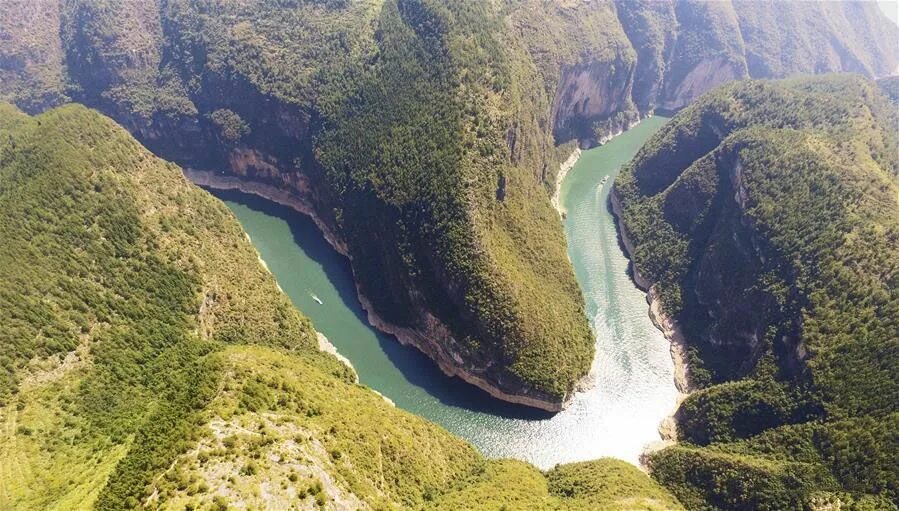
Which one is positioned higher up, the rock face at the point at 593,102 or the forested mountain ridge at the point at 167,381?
the rock face at the point at 593,102

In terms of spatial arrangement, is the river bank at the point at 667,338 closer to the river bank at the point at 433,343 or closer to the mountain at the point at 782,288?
the mountain at the point at 782,288

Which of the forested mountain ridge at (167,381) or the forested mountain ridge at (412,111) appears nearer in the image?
the forested mountain ridge at (167,381)

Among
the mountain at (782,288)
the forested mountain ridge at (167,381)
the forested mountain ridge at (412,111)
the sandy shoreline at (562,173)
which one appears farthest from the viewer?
the sandy shoreline at (562,173)

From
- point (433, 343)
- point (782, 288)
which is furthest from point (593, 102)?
point (433, 343)

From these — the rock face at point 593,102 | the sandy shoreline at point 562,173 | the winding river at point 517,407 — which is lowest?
the winding river at point 517,407

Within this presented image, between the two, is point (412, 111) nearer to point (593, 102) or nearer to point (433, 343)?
point (433, 343)

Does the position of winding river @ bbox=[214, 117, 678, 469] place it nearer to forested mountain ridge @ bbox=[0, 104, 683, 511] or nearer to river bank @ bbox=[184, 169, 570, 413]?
river bank @ bbox=[184, 169, 570, 413]

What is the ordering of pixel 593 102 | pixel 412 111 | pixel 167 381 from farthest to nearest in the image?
pixel 593 102
pixel 412 111
pixel 167 381

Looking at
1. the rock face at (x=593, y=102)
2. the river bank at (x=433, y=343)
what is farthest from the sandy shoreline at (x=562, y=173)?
the river bank at (x=433, y=343)

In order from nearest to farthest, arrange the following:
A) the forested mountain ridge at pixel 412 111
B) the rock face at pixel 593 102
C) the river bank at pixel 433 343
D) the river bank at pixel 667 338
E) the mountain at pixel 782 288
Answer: the mountain at pixel 782 288, the river bank at pixel 667 338, the river bank at pixel 433 343, the forested mountain ridge at pixel 412 111, the rock face at pixel 593 102
